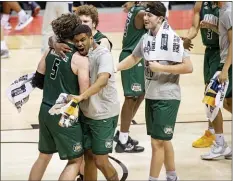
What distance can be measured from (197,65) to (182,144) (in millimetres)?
2788

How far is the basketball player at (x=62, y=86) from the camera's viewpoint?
16.6 feet

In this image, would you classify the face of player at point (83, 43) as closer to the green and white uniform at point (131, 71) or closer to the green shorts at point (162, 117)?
the green shorts at point (162, 117)

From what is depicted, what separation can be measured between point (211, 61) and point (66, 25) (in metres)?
2.13

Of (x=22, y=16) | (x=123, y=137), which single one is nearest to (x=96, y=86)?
(x=123, y=137)

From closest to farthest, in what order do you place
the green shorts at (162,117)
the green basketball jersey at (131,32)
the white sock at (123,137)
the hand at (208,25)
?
the green shorts at (162,117) < the hand at (208,25) < the green basketball jersey at (131,32) < the white sock at (123,137)

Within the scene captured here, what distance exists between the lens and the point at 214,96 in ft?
19.5

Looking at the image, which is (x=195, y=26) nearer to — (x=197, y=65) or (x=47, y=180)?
(x=47, y=180)

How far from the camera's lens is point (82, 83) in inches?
198

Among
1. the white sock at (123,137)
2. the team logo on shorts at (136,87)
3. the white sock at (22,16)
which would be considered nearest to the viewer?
the team logo on shorts at (136,87)

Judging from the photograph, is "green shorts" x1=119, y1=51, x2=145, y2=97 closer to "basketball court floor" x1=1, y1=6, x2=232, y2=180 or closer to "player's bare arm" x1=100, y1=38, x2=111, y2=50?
"basketball court floor" x1=1, y1=6, x2=232, y2=180

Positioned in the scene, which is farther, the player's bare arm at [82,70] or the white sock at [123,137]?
the white sock at [123,137]

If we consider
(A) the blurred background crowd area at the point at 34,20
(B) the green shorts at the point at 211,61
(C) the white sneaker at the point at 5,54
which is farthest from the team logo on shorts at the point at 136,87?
(C) the white sneaker at the point at 5,54

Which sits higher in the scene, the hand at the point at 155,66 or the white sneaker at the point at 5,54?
the hand at the point at 155,66

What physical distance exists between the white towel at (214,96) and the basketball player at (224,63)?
0.06 meters
